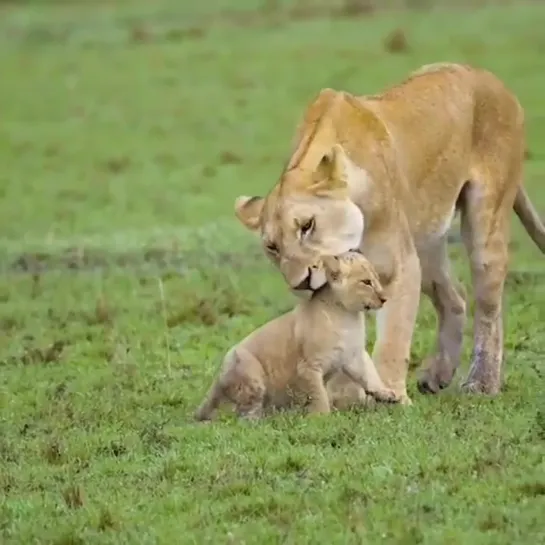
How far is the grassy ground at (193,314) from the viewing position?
6105 millimetres

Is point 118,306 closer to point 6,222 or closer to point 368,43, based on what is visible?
point 6,222

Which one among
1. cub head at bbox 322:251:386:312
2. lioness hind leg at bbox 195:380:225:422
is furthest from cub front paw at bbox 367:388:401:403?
lioness hind leg at bbox 195:380:225:422

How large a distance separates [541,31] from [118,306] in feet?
49.4

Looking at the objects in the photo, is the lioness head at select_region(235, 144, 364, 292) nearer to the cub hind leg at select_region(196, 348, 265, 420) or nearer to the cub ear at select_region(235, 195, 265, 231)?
the cub ear at select_region(235, 195, 265, 231)

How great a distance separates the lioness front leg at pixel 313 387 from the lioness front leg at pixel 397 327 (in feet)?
1.40

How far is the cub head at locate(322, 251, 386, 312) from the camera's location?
24.9 ft

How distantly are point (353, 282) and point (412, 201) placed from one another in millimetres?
849

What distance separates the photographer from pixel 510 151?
8.89 meters

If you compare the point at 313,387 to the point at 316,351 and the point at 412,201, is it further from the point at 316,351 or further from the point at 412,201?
the point at 412,201

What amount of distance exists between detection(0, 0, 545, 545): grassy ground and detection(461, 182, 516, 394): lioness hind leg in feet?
0.70

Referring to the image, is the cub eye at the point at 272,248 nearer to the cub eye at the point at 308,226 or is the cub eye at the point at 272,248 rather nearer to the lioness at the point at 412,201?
the lioness at the point at 412,201

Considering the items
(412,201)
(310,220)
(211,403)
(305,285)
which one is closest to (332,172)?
(310,220)

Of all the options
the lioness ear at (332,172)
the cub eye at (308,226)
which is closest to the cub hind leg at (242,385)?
the cub eye at (308,226)

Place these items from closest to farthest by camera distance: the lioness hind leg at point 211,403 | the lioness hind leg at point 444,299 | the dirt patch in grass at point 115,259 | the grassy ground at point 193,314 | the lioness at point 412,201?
the grassy ground at point 193,314 < the lioness at point 412,201 < the lioness hind leg at point 211,403 < the lioness hind leg at point 444,299 < the dirt patch in grass at point 115,259
